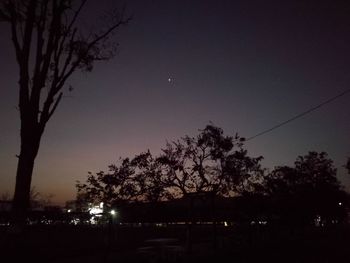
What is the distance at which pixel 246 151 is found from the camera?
29375 mm

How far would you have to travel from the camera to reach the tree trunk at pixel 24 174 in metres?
14.4

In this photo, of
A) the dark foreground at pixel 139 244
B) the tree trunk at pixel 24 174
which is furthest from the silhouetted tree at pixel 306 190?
the tree trunk at pixel 24 174

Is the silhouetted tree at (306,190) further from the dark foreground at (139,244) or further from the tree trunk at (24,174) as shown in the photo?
the tree trunk at (24,174)

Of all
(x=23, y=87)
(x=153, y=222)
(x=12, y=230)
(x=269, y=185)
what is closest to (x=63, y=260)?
(x=12, y=230)

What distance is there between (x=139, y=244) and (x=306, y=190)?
23947 millimetres

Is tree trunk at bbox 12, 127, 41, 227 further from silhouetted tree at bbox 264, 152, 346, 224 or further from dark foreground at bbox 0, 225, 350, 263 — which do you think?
silhouetted tree at bbox 264, 152, 346, 224

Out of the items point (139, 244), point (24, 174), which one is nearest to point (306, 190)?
point (139, 244)

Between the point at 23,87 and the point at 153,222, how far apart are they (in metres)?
28.3

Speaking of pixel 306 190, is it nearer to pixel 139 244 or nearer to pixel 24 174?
pixel 139 244

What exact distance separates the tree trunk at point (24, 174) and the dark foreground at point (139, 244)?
0.75 meters

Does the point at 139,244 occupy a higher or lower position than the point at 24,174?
lower

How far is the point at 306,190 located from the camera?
161 ft

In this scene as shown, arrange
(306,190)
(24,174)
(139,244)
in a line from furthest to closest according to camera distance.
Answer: (306,190) → (139,244) → (24,174)

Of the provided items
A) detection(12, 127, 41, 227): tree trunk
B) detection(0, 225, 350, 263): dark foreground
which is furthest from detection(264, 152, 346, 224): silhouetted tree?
detection(12, 127, 41, 227): tree trunk
